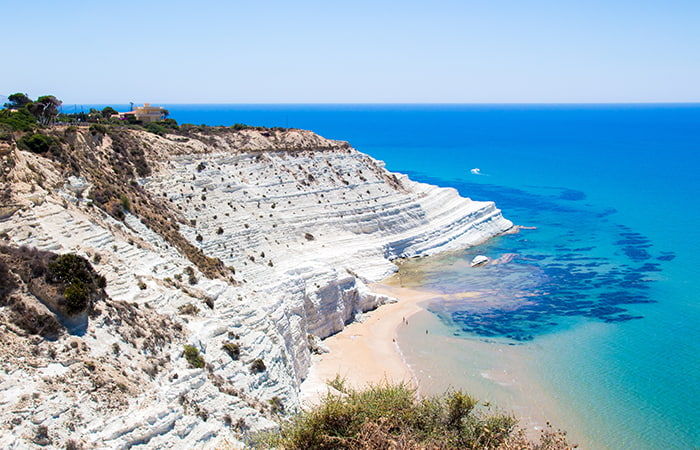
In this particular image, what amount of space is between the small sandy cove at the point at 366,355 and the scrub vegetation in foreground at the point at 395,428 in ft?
31.1

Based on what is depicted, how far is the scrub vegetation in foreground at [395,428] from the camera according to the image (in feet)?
49.4

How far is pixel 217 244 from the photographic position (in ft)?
132

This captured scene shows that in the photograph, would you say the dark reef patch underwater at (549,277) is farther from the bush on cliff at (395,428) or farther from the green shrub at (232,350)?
the bush on cliff at (395,428)

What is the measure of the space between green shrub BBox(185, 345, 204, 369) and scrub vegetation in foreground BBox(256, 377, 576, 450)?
162 inches

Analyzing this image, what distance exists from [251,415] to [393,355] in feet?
55.1

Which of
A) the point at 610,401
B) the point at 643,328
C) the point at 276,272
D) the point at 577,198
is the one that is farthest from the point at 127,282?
the point at 577,198

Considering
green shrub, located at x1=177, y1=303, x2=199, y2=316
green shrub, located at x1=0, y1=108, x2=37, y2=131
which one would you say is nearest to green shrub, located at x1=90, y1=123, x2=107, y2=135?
green shrub, located at x1=0, y1=108, x2=37, y2=131

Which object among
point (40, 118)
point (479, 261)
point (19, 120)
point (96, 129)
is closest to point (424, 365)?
point (479, 261)

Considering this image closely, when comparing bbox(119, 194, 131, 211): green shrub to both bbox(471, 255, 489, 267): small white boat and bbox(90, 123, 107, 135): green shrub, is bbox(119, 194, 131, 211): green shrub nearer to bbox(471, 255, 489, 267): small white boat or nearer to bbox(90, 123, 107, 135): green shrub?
bbox(90, 123, 107, 135): green shrub

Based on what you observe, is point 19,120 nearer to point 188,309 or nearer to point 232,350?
point 188,309

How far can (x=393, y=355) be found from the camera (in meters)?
35.2

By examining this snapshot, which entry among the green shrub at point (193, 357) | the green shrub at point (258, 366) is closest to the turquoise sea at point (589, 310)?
the green shrub at point (258, 366)

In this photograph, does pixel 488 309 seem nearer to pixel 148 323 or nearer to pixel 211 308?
pixel 211 308

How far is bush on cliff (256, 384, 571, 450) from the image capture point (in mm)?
15094
